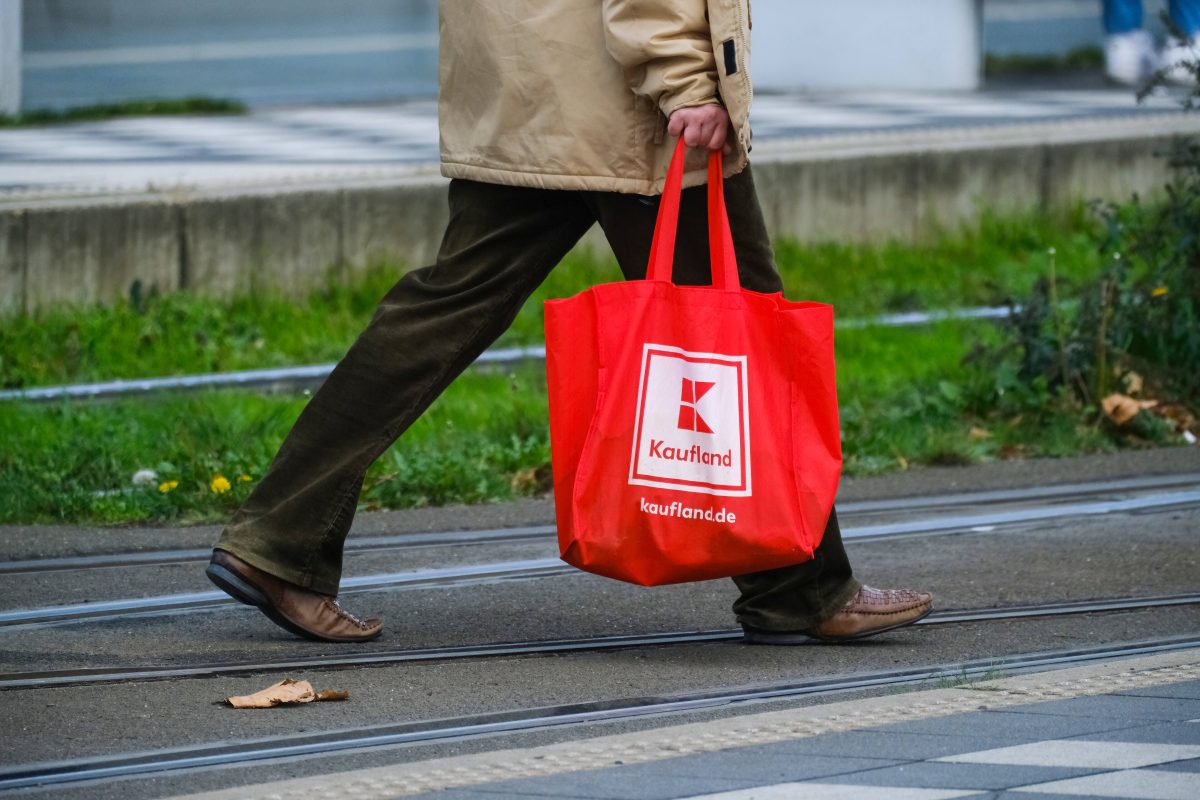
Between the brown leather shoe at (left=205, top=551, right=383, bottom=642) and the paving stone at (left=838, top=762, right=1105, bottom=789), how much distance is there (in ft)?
4.70

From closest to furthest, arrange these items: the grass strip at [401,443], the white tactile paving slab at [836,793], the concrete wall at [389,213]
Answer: the white tactile paving slab at [836,793], the grass strip at [401,443], the concrete wall at [389,213]

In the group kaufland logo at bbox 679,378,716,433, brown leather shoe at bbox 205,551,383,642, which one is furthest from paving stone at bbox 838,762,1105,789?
brown leather shoe at bbox 205,551,383,642

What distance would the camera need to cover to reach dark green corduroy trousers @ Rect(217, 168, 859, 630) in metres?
4.32

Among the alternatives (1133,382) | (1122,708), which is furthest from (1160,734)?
(1133,382)

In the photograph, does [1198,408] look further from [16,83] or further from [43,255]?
[16,83]

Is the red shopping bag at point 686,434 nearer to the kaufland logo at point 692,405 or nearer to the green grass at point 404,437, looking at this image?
the kaufland logo at point 692,405

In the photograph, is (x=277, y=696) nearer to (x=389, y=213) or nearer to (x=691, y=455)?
(x=691, y=455)

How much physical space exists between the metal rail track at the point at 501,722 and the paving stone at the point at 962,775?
599mm

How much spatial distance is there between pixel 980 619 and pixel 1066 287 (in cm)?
340

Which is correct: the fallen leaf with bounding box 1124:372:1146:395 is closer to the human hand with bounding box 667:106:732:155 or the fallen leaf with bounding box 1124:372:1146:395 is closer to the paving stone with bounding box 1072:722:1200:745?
the human hand with bounding box 667:106:732:155

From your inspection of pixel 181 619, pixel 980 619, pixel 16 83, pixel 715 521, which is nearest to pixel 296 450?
pixel 181 619

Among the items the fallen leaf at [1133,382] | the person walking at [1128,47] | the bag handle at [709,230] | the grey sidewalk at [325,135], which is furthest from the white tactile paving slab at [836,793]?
the person walking at [1128,47]

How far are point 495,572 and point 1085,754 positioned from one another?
2045 millimetres

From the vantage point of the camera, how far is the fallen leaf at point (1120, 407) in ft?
22.9
